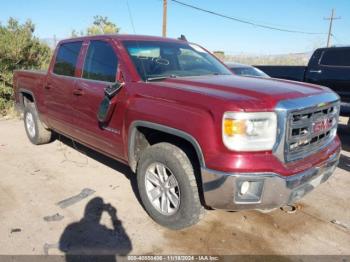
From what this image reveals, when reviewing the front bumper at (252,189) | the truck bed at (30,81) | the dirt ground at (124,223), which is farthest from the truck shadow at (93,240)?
the truck bed at (30,81)

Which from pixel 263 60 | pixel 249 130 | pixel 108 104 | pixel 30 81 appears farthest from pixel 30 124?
pixel 263 60

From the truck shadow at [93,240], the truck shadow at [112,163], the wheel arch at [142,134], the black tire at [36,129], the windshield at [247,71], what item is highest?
the windshield at [247,71]

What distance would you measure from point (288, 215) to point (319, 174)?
80 centimetres

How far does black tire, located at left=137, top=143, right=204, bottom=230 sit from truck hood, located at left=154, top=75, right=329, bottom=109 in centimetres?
61

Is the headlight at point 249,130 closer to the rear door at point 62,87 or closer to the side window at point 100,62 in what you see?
the side window at point 100,62

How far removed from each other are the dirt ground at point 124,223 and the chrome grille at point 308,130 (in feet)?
2.94

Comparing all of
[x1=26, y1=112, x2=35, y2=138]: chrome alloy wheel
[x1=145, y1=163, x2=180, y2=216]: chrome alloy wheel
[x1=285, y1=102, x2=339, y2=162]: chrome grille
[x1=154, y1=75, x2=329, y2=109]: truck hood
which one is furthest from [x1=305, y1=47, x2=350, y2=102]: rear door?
[x1=26, y1=112, x2=35, y2=138]: chrome alloy wheel

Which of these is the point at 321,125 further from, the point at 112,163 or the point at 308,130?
the point at 112,163

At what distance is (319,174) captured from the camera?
3.22 metres

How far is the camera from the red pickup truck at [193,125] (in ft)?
9.03

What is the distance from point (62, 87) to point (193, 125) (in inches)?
105

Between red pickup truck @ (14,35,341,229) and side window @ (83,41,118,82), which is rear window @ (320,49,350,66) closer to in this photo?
red pickup truck @ (14,35,341,229)

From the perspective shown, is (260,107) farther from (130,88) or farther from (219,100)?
(130,88)

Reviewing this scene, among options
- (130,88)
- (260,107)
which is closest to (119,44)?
(130,88)
